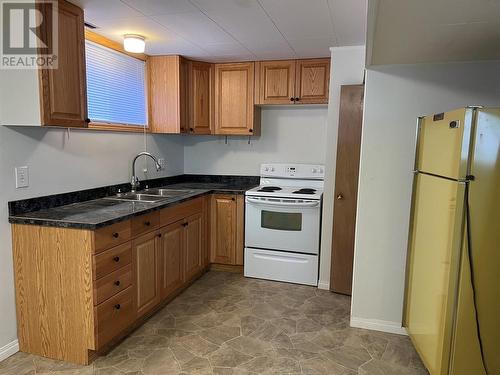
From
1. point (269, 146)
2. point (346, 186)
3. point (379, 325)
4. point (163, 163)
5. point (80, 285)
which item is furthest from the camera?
point (269, 146)

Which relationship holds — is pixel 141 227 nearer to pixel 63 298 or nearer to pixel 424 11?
pixel 63 298

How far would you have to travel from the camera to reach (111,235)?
7.40 feet

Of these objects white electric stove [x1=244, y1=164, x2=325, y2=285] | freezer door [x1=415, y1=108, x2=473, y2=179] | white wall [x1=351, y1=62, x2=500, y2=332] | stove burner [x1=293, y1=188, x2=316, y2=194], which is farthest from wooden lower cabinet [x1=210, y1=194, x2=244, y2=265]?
freezer door [x1=415, y1=108, x2=473, y2=179]

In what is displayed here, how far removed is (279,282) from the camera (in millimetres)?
3635

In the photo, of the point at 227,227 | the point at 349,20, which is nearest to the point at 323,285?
the point at 227,227

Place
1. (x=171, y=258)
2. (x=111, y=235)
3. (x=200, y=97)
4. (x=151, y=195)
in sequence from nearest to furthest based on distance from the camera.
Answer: (x=111, y=235) → (x=171, y=258) → (x=151, y=195) → (x=200, y=97)

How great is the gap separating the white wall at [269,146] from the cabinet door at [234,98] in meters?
0.35

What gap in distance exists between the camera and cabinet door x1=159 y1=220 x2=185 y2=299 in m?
2.92

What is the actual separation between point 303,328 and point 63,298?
66.4 inches

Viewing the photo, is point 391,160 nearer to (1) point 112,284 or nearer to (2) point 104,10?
(1) point 112,284

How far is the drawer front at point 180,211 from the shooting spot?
9.50ft

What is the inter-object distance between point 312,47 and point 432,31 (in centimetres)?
157

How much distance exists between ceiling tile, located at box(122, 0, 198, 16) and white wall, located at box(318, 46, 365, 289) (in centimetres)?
150

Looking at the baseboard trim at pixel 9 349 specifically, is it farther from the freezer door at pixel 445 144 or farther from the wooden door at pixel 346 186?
the freezer door at pixel 445 144
